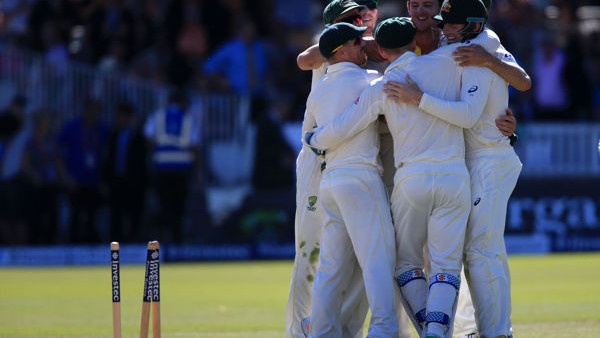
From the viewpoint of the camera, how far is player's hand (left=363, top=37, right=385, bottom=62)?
8.02m

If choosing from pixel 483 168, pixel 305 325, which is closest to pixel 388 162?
pixel 483 168

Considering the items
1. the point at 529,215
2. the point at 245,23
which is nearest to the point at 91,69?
the point at 245,23

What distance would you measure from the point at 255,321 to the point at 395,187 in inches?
131

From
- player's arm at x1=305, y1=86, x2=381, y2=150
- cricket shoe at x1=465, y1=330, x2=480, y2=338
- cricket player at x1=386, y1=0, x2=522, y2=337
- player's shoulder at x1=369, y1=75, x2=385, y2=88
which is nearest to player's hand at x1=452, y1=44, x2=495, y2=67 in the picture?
cricket player at x1=386, y1=0, x2=522, y2=337

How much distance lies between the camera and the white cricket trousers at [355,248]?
7125 mm

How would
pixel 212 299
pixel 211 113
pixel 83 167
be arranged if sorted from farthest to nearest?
pixel 211 113, pixel 83 167, pixel 212 299

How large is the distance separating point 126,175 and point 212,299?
222 inches

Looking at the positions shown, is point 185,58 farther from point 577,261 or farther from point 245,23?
point 577,261

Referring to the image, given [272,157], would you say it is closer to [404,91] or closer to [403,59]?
[403,59]

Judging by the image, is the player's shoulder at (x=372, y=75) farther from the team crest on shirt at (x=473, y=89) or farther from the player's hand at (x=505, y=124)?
the player's hand at (x=505, y=124)

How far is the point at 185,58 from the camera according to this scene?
61.2 ft

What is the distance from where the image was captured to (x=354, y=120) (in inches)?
288

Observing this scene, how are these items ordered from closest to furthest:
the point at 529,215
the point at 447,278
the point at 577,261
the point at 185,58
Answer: the point at 447,278
the point at 577,261
the point at 529,215
the point at 185,58

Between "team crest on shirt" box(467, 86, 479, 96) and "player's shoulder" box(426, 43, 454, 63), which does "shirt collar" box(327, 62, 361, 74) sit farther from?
"team crest on shirt" box(467, 86, 479, 96)
